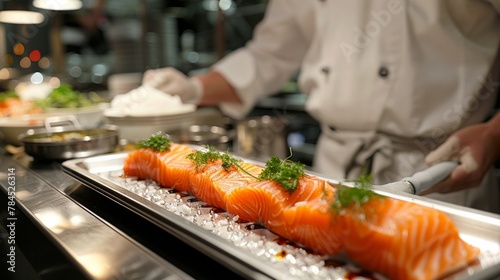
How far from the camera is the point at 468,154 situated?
1.55 m

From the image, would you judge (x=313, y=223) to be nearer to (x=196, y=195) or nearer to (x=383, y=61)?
(x=196, y=195)

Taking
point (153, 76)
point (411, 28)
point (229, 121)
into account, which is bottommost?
point (229, 121)

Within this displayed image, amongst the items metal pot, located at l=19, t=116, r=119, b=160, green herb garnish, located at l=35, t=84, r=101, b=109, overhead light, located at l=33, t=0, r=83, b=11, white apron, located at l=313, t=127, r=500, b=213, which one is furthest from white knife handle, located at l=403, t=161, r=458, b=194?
overhead light, located at l=33, t=0, r=83, b=11

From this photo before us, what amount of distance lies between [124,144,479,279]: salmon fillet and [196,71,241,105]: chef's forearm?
1.63 meters

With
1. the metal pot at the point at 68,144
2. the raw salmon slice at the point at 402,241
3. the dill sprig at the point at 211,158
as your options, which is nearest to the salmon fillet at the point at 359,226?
the raw salmon slice at the point at 402,241

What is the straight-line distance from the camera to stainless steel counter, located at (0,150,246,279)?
89 cm

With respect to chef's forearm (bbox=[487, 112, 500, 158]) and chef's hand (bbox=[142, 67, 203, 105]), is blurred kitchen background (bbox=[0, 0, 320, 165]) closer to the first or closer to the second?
chef's hand (bbox=[142, 67, 203, 105])

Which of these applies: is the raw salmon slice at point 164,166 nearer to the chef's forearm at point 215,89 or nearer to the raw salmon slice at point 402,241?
the raw salmon slice at point 402,241

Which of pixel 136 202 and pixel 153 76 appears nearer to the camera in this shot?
pixel 136 202

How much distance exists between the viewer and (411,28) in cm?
202

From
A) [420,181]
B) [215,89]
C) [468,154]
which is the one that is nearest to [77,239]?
[420,181]

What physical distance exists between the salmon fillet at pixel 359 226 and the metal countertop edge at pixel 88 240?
26cm

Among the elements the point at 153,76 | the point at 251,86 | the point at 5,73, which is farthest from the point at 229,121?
the point at 5,73

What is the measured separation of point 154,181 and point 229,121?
1959 mm
